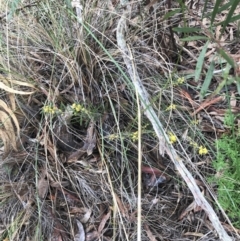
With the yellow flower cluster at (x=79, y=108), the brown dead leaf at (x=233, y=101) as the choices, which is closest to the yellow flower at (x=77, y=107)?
the yellow flower cluster at (x=79, y=108)

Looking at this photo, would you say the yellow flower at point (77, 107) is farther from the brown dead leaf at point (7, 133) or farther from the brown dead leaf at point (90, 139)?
the brown dead leaf at point (7, 133)

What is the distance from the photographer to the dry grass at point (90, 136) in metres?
1.32

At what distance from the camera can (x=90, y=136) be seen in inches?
54.1

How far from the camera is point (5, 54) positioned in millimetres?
1491

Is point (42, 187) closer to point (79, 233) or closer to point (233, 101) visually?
point (79, 233)

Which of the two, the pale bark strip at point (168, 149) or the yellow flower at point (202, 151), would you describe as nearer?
the pale bark strip at point (168, 149)

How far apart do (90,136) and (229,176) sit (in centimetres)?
44

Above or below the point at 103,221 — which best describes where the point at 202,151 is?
above

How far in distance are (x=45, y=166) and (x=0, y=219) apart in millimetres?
223

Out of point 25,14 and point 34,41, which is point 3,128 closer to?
point 34,41

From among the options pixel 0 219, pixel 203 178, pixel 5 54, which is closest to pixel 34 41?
pixel 5 54

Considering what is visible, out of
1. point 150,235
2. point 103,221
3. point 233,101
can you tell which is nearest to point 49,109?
point 103,221

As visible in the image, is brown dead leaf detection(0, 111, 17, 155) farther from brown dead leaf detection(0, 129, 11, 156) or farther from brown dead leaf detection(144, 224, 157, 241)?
brown dead leaf detection(144, 224, 157, 241)

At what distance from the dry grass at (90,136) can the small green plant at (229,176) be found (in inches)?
1.8
